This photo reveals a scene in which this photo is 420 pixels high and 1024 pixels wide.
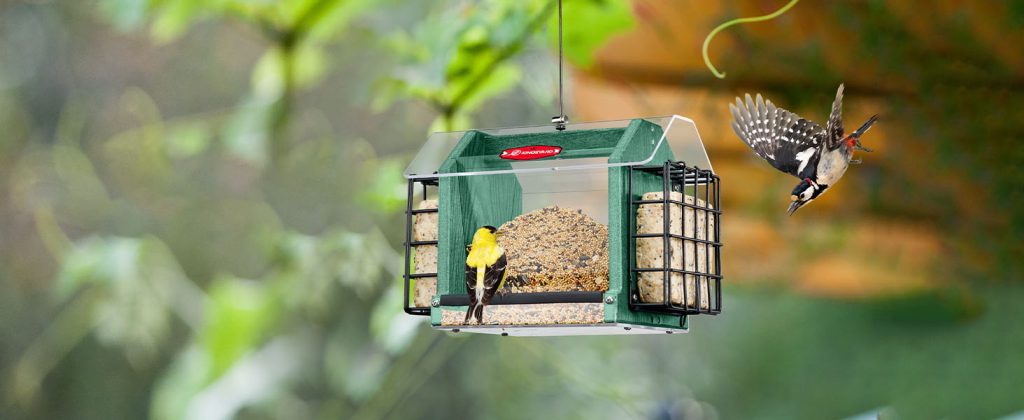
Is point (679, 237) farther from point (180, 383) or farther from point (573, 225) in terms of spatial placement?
point (180, 383)

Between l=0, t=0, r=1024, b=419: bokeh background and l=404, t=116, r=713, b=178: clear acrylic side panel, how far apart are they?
109cm

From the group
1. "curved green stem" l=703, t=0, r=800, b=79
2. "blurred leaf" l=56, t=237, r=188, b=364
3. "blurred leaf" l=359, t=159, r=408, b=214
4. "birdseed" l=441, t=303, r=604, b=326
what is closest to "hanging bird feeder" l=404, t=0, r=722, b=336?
"birdseed" l=441, t=303, r=604, b=326

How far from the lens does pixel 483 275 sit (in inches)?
66.9

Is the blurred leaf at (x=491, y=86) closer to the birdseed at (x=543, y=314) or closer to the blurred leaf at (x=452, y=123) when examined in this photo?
the blurred leaf at (x=452, y=123)

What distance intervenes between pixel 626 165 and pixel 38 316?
1.68 metres

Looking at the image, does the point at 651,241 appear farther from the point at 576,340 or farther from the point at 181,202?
the point at 181,202

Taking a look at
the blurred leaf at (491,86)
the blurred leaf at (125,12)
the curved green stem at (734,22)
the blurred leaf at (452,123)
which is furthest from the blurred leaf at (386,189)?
the curved green stem at (734,22)

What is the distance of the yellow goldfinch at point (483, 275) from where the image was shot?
5.55ft

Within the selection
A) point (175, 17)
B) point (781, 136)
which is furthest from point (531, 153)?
point (175, 17)

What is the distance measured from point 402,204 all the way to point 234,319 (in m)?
0.53

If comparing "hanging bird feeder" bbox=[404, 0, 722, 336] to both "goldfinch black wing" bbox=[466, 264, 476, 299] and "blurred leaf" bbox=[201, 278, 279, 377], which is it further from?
"blurred leaf" bbox=[201, 278, 279, 377]

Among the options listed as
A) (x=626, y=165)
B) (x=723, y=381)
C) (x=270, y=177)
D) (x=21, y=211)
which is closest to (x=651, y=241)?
(x=626, y=165)

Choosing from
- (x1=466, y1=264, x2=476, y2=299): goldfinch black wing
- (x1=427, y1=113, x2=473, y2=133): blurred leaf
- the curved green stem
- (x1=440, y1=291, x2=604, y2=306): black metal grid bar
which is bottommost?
(x1=440, y1=291, x2=604, y2=306): black metal grid bar

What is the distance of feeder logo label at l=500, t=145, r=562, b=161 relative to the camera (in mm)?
1762
